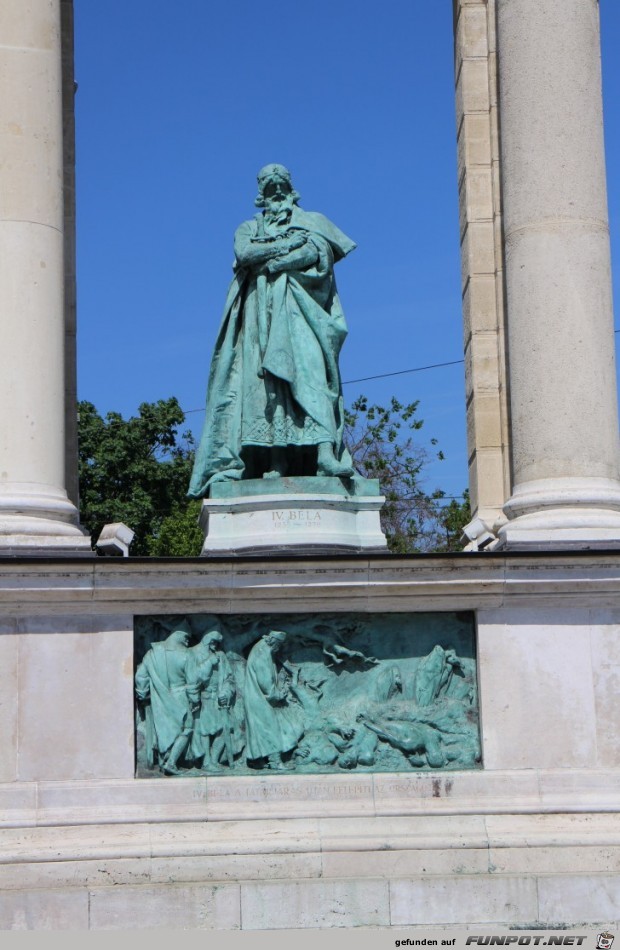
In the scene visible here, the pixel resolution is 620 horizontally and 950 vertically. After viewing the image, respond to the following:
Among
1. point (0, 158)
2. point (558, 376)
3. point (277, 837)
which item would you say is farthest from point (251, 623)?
point (0, 158)

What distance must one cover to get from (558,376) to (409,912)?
556 cm

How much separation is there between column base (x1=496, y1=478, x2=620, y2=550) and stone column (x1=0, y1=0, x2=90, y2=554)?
4.29 m

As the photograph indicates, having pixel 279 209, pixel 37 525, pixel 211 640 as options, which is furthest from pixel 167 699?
pixel 279 209

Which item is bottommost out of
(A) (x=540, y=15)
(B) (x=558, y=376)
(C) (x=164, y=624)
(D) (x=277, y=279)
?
(C) (x=164, y=624)

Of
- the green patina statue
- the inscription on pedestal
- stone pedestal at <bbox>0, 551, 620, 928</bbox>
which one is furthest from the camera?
the inscription on pedestal

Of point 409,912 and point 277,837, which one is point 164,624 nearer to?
point 277,837

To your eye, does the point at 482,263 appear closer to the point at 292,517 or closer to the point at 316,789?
the point at 292,517

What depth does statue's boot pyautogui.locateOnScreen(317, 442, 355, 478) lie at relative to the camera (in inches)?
685

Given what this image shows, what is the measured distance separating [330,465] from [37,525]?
3101mm

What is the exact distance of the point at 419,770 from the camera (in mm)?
15656

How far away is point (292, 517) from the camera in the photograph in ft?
55.4

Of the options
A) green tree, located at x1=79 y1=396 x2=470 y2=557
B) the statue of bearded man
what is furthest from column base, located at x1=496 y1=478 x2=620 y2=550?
green tree, located at x1=79 y1=396 x2=470 y2=557

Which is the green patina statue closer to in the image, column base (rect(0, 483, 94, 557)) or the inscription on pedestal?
column base (rect(0, 483, 94, 557))

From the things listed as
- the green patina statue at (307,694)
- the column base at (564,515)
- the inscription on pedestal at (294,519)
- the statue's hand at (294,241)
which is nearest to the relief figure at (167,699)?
the green patina statue at (307,694)
